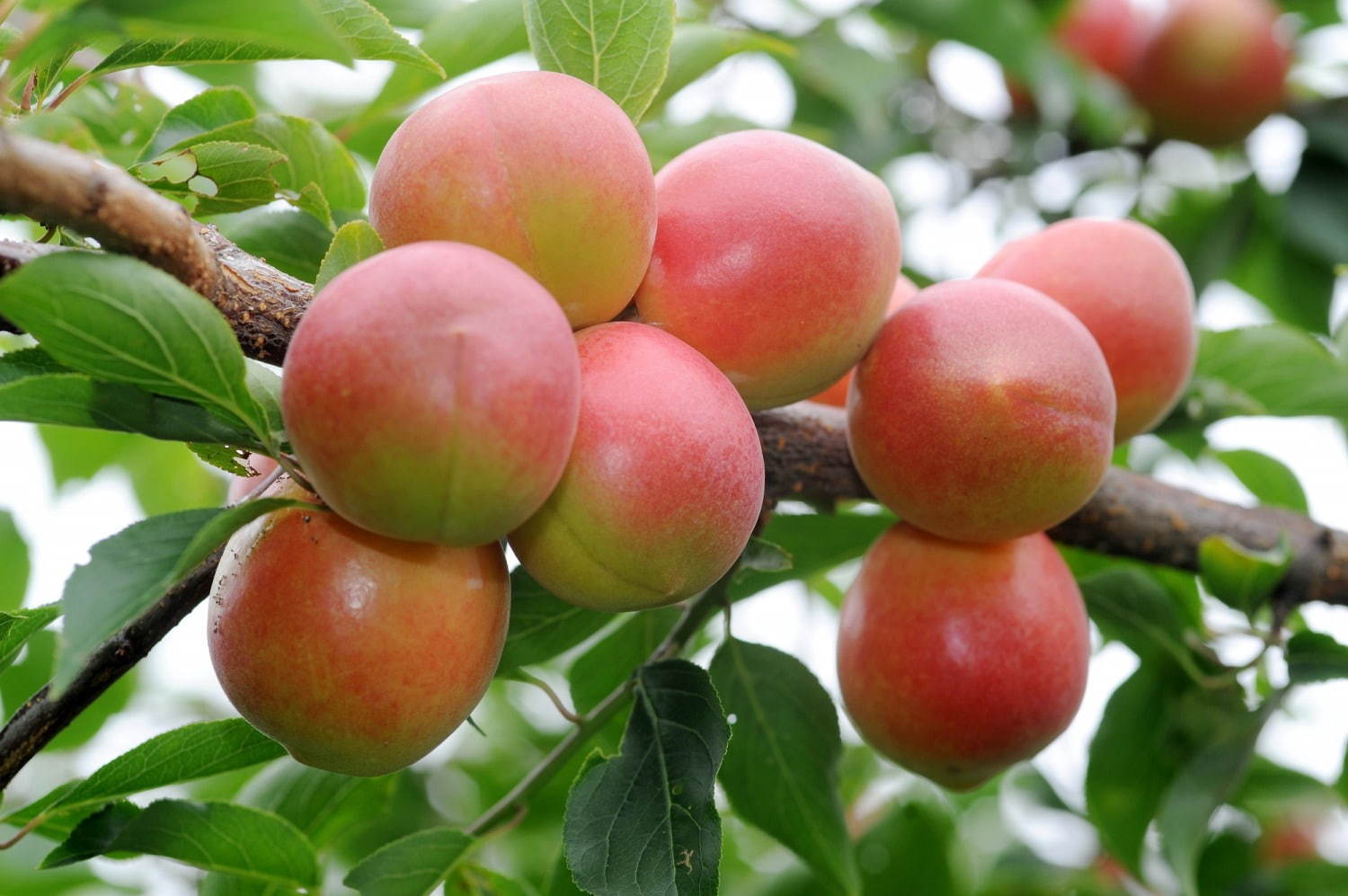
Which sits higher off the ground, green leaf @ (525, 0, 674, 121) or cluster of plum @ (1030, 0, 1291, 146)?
green leaf @ (525, 0, 674, 121)

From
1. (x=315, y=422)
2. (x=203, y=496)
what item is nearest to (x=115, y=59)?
(x=315, y=422)

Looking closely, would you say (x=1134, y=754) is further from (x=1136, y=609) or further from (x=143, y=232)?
(x=143, y=232)

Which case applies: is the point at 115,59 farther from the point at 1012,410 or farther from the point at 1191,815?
the point at 1191,815

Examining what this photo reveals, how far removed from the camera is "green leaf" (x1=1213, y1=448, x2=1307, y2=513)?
1.67m

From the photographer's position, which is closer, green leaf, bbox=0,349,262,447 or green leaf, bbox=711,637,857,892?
green leaf, bbox=0,349,262,447

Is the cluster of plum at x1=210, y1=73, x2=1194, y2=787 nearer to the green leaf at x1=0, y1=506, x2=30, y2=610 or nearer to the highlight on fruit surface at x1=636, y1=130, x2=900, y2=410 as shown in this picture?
the highlight on fruit surface at x1=636, y1=130, x2=900, y2=410

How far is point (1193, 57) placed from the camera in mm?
2412

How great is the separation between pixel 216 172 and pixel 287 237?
0.63ft

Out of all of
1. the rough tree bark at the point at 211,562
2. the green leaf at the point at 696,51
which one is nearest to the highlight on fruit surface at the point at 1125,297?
the rough tree bark at the point at 211,562

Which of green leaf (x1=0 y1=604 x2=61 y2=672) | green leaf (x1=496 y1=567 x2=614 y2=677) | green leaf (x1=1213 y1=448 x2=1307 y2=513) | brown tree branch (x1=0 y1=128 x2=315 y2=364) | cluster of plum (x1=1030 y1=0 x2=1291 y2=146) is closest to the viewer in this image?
brown tree branch (x1=0 y1=128 x2=315 y2=364)

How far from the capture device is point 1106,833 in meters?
1.59

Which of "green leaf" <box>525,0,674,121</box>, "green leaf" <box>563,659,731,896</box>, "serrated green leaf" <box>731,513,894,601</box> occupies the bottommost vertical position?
"serrated green leaf" <box>731,513,894,601</box>

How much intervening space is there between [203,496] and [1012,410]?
168cm

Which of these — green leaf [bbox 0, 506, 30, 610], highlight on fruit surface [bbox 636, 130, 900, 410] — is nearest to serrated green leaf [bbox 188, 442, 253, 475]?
highlight on fruit surface [bbox 636, 130, 900, 410]
